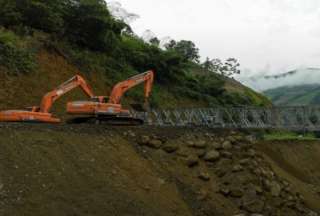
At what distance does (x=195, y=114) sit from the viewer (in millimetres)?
43906

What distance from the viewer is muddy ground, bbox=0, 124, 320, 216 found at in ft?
59.9

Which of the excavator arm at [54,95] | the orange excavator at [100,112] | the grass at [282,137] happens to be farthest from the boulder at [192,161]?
the grass at [282,137]

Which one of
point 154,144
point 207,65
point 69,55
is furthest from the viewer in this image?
point 207,65

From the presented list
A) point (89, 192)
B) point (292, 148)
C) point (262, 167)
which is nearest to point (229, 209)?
point (262, 167)

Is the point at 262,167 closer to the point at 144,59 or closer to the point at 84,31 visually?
the point at 84,31

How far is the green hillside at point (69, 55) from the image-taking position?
38562mm

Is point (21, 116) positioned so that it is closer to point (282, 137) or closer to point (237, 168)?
point (237, 168)

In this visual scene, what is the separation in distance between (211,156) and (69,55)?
77.8 feet

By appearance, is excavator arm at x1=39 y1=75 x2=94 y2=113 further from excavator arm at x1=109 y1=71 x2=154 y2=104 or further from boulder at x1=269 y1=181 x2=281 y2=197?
boulder at x1=269 y1=181 x2=281 y2=197

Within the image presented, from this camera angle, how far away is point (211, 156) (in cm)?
2597

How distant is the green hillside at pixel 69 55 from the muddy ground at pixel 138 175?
14172 mm

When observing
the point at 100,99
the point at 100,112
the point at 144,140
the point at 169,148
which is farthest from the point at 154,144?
the point at 100,99

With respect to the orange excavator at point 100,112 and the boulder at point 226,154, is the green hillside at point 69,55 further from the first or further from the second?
the boulder at point 226,154

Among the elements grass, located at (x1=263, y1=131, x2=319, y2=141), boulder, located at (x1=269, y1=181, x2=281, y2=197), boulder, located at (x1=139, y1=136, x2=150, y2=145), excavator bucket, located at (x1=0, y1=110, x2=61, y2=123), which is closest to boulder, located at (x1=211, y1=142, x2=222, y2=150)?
boulder, located at (x1=269, y1=181, x2=281, y2=197)
